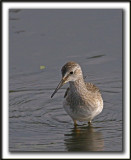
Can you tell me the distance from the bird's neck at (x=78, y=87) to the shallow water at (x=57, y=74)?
77 cm

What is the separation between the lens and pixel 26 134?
11.9 meters

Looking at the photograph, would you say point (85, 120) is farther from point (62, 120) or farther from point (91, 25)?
point (91, 25)

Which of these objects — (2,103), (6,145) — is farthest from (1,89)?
(6,145)

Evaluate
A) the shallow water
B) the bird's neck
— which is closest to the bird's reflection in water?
the shallow water

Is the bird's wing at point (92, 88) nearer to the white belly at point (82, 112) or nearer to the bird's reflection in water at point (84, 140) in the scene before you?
the white belly at point (82, 112)

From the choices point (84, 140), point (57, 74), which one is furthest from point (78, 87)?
point (57, 74)

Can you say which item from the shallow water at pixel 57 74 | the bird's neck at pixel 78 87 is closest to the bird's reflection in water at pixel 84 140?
the shallow water at pixel 57 74

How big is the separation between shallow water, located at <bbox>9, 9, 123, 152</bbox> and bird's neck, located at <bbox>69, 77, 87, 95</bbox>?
30.2 inches

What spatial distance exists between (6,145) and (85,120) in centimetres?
194

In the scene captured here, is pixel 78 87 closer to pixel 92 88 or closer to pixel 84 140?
pixel 92 88

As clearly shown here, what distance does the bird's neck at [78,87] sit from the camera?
12.2 m

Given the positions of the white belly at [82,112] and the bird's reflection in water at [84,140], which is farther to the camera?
the white belly at [82,112]

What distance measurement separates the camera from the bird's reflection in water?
1130 cm

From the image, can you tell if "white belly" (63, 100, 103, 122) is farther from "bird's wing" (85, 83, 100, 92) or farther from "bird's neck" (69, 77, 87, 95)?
"bird's wing" (85, 83, 100, 92)
